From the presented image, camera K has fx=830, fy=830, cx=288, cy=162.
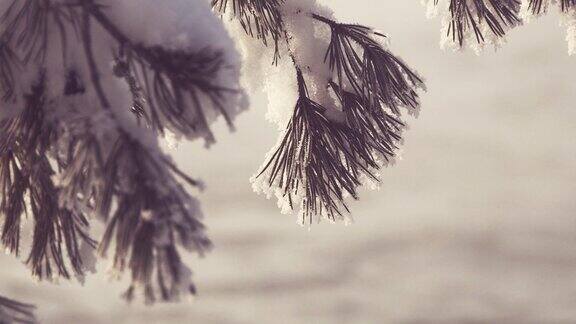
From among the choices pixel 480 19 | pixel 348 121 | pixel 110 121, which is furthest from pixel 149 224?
pixel 480 19

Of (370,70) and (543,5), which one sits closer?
(370,70)

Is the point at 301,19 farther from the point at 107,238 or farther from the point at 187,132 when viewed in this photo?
the point at 107,238

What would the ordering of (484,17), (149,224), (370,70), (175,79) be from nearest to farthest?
(149,224)
(175,79)
(370,70)
(484,17)

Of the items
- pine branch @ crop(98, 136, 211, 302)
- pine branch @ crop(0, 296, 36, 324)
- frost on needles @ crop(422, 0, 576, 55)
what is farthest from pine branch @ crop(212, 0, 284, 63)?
pine branch @ crop(0, 296, 36, 324)

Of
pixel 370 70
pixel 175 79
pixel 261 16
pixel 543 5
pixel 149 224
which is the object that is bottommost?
pixel 149 224

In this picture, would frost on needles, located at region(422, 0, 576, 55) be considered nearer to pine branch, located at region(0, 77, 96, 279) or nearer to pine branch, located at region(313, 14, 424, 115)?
pine branch, located at region(313, 14, 424, 115)

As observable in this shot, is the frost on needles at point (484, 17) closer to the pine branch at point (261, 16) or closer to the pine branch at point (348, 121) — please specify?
the pine branch at point (348, 121)

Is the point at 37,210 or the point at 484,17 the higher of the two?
the point at 484,17

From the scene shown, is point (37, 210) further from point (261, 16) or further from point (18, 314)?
point (261, 16)

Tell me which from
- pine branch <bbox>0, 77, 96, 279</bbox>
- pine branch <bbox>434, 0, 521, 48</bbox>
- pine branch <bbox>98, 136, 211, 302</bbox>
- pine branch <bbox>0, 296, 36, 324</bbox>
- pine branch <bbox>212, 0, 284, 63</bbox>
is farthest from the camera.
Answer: pine branch <bbox>434, 0, 521, 48</bbox>

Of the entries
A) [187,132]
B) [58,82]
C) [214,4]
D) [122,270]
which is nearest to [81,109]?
[58,82]

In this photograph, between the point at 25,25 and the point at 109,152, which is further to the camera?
the point at 25,25
